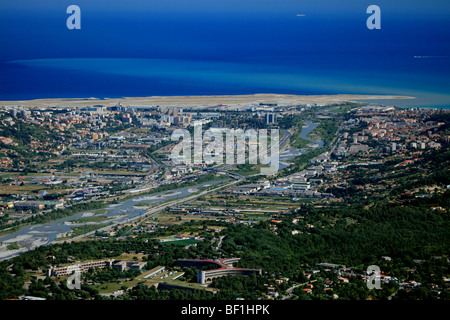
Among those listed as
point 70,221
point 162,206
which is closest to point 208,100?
point 162,206

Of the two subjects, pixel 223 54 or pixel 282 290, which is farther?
pixel 223 54

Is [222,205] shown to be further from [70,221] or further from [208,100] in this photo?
[208,100]

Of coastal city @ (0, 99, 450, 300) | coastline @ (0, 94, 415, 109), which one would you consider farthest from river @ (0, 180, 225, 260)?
coastline @ (0, 94, 415, 109)

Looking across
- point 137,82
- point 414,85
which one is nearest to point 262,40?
point 137,82

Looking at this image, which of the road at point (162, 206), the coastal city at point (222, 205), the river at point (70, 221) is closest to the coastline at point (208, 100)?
the coastal city at point (222, 205)

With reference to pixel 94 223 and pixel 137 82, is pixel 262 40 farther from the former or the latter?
pixel 94 223
